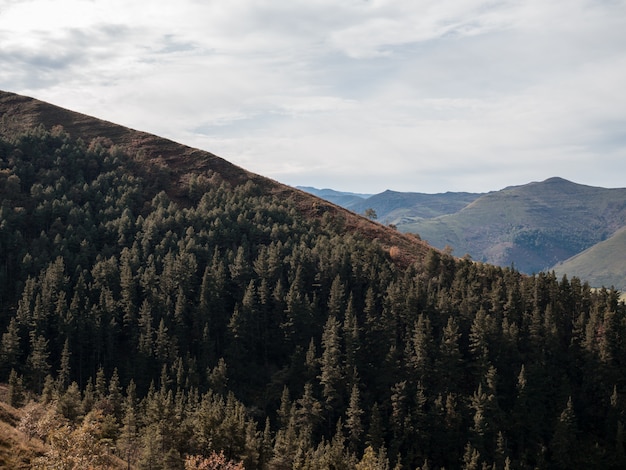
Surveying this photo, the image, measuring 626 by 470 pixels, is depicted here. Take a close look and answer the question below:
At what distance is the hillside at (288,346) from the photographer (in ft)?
277

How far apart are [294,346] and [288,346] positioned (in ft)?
5.53

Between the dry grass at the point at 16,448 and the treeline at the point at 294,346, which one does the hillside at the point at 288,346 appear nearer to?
the treeline at the point at 294,346

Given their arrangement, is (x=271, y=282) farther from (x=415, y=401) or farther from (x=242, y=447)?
(x=242, y=447)

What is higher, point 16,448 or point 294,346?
point 294,346

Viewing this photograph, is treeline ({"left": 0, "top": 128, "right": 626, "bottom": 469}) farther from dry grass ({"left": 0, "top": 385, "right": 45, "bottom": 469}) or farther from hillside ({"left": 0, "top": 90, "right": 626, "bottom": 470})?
dry grass ({"left": 0, "top": 385, "right": 45, "bottom": 469})

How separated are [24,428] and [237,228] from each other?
306 ft

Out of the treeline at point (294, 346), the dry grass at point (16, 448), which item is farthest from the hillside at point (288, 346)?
the dry grass at point (16, 448)

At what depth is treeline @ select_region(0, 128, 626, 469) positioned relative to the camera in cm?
8744

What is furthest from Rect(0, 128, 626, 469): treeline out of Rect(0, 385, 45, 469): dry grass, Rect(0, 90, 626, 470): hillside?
Rect(0, 385, 45, 469): dry grass

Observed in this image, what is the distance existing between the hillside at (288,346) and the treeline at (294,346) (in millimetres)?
408

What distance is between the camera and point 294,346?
116 m

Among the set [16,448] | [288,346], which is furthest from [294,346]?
[16,448]

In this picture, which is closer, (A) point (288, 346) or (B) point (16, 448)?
(B) point (16, 448)

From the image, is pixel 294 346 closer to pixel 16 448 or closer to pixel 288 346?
pixel 288 346
